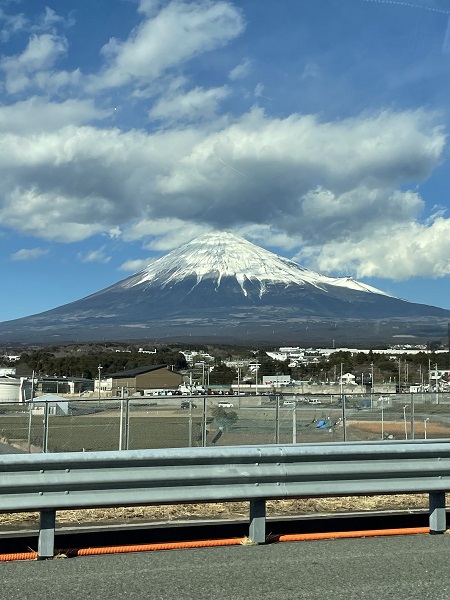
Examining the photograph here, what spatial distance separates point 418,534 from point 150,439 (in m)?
21.8

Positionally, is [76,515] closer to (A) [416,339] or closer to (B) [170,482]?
→ (B) [170,482]

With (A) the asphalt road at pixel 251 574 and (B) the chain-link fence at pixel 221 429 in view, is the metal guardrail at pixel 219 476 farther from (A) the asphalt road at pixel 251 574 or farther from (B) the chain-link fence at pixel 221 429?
(B) the chain-link fence at pixel 221 429

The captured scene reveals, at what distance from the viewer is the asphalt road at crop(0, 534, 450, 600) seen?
557 centimetres

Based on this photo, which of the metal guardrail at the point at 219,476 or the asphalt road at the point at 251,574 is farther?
the metal guardrail at the point at 219,476

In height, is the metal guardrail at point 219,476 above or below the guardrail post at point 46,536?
above

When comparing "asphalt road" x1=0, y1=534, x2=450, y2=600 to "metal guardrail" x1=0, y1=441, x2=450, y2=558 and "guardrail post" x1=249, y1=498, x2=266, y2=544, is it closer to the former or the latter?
"guardrail post" x1=249, y1=498, x2=266, y2=544

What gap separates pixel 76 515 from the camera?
816 centimetres

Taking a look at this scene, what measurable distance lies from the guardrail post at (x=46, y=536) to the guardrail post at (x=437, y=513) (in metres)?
3.55

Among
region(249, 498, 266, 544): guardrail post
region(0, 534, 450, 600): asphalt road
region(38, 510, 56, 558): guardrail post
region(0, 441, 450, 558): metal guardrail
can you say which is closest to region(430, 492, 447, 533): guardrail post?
region(0, 441, 450, 558): metal guardrail

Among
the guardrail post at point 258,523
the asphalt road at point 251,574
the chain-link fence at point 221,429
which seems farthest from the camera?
the chain-link fence at point 221,429

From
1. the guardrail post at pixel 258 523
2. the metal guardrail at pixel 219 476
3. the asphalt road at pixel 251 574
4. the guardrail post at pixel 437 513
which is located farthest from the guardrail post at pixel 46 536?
the guardrail post at pixel 437 513

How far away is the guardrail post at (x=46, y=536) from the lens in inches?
256

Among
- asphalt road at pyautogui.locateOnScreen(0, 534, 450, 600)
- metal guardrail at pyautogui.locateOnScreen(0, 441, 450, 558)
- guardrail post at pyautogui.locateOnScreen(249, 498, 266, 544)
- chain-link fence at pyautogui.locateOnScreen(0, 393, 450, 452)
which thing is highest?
metal guardrail at pyautogui.locateOnScreen(0, 441, 450, 558)

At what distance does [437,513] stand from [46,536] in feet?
12.0
